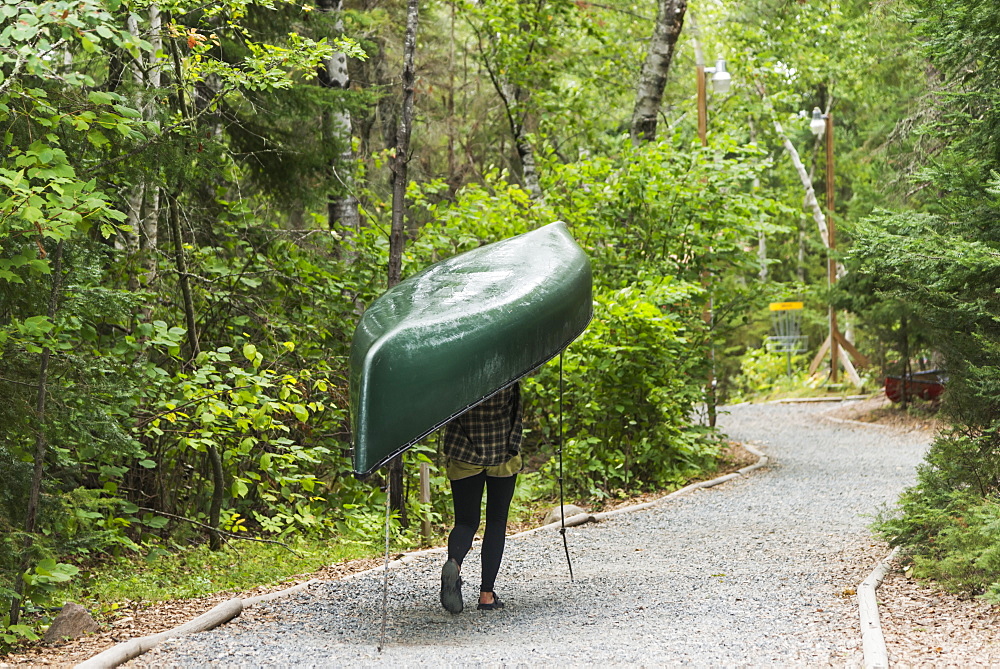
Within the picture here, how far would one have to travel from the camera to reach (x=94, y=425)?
542cm

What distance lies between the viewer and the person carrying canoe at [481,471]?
5.43 meters

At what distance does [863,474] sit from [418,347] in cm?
902

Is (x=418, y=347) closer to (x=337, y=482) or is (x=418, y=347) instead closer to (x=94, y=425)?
(x=94, y=425)

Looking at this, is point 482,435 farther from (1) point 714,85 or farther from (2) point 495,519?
(1) point 714,85

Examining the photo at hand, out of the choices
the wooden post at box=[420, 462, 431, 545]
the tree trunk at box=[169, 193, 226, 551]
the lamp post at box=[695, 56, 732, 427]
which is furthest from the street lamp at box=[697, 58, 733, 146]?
the tree trunk at box=[169, 193, 226, 551]

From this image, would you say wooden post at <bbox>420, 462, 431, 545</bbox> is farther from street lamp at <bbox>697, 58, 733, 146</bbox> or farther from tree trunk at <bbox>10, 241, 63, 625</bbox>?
street lamp at <bbox>697, 58, 733, 146</bbox>

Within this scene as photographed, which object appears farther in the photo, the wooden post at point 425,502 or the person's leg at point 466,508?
the wooden post at point 425,502

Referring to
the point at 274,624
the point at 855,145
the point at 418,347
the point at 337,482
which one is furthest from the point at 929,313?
the point at 855,145

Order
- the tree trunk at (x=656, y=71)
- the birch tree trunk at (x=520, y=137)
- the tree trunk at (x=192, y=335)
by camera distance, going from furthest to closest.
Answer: the birch tree trunk at (x=520, y=137) < the tree trunk at (x=656, y=71) < the tree trunk at (x=192, y=335)

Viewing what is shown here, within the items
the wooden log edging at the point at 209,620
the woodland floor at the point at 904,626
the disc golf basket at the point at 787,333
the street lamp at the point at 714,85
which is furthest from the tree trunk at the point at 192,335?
the disc golf basket at the point at 787,333

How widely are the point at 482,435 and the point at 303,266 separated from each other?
3686mm

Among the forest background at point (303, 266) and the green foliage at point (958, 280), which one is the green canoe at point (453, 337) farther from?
the green foliage at point (958, 280)

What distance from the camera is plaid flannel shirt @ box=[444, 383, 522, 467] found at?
17.8 ft

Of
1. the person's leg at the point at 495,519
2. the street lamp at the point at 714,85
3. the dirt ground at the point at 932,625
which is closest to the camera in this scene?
the dirt ground at the point at 932,625
